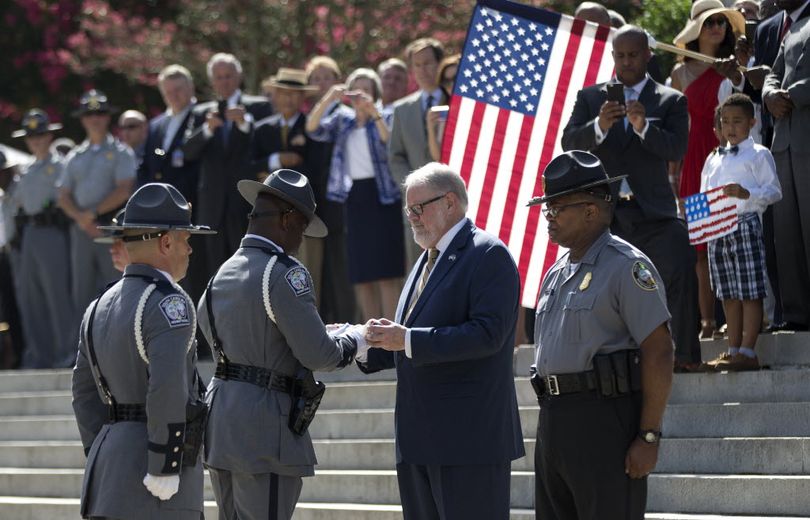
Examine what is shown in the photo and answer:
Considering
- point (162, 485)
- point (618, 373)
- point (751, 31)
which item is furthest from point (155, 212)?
point (751, 31)

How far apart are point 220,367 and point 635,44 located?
12.3 feet

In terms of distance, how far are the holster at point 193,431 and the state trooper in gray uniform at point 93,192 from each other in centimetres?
685

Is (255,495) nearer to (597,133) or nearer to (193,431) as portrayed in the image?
(193,431)

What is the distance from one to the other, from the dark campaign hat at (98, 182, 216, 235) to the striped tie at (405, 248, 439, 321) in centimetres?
105

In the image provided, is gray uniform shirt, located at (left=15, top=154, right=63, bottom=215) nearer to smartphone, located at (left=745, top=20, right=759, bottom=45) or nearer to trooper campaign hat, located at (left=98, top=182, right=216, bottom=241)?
smartphone, located at (left=745, top=20, right=759, bottom=45)

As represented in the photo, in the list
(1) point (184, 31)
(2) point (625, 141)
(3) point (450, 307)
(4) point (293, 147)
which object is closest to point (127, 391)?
(3) point (450, 307)

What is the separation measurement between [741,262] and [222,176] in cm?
483

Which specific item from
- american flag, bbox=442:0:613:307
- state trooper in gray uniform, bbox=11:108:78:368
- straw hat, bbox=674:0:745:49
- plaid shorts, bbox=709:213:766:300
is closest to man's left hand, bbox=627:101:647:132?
plaid shorts, bbox=709:213:766:300

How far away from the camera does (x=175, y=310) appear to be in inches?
244

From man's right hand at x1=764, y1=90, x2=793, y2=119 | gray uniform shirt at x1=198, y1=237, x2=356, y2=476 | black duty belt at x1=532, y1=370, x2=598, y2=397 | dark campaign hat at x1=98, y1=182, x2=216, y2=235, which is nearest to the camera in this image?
black duty belt at x1=532, y1=370, x2=598, y2=397

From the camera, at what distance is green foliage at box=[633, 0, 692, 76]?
11867 mm

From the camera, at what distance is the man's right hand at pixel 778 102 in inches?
356

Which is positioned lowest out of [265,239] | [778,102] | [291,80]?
[265,239]

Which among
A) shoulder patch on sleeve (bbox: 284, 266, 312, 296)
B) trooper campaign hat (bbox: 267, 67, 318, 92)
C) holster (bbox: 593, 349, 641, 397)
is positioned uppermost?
trooper campaign hat (bbox: 267, 67, 318, 92)
